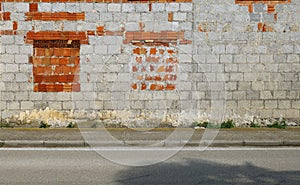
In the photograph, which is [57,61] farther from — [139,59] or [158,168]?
[158,168]

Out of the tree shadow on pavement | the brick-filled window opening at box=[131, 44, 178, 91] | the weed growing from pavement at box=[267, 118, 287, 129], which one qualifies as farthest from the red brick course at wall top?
the tree shadow on pavement

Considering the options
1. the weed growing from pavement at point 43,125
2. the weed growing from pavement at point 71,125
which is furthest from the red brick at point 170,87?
the weed growing from pavement at point 43,125

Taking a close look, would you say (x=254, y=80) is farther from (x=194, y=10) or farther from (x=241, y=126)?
(x=194, y=10)

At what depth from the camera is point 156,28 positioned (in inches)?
456

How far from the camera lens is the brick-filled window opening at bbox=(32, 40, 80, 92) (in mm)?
11555

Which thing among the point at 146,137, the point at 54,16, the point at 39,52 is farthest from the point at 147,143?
the point at 54,16

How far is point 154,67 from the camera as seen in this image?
1167 centimetres

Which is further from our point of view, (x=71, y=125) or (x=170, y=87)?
(x=170, y=87)

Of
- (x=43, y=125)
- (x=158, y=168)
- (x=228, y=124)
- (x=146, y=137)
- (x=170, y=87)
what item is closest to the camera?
(x=158, y=168)

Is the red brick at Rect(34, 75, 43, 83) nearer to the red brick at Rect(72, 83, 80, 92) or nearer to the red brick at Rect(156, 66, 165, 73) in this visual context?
the red brick at Rect(72, 83, 80, 92)

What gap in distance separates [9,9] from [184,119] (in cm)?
517

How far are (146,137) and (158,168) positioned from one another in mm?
2747

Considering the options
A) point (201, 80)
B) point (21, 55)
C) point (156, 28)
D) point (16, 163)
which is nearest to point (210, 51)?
point (201, 80)

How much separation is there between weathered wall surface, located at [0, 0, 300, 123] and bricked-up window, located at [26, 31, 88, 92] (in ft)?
0.08
